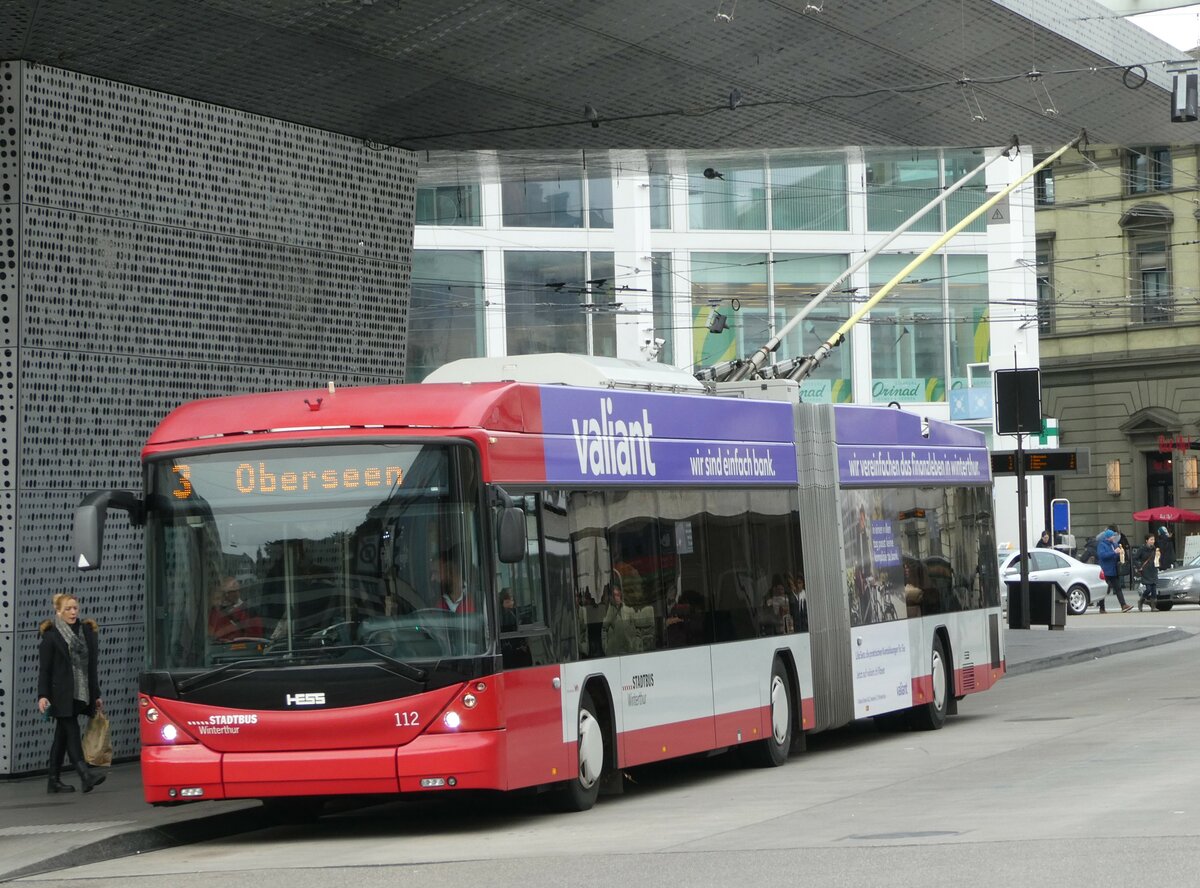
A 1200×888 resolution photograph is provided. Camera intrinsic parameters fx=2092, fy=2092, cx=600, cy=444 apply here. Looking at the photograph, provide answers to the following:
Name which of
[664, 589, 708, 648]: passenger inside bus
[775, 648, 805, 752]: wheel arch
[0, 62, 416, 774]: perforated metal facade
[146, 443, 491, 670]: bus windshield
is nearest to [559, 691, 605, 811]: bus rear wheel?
[664, 589, 708, 648]: passenger inside bus

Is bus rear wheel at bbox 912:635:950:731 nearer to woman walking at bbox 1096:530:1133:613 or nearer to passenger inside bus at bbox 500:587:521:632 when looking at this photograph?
passenger inside bus at bbox 500:587:521:632

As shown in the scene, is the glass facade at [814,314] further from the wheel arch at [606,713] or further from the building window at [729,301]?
the wheel arch at [606,713]

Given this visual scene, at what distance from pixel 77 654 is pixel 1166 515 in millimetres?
45533

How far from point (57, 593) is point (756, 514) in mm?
5411

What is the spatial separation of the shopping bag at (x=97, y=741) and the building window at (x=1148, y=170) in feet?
162

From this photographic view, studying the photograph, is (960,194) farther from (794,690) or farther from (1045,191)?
(794,690)

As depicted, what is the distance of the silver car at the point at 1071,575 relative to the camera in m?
42.7

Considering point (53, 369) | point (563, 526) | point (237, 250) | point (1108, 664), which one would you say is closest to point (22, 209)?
point (53, 369)

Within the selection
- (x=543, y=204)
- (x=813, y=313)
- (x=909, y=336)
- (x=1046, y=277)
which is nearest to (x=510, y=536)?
(x=543, y=204)

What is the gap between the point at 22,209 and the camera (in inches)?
629

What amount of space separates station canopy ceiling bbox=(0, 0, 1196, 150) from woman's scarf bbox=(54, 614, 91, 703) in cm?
436

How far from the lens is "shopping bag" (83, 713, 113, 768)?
15.1 meters

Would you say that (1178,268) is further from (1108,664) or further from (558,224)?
(1108,664)

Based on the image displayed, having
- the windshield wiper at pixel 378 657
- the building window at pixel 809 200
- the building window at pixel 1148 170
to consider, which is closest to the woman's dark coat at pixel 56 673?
the windshield wiper at pixel 378 657
